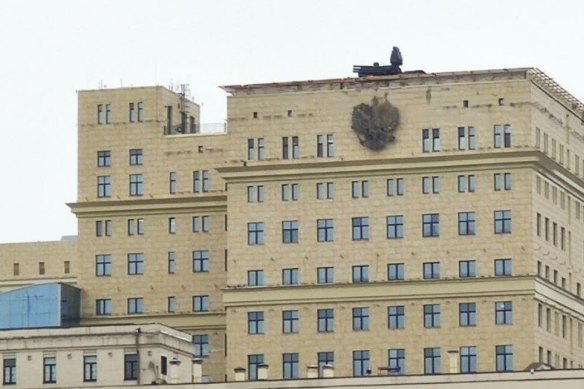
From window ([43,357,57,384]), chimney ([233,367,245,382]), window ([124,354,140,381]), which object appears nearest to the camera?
window ([124,354,140,381])

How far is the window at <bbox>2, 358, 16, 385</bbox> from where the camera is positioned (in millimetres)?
190000

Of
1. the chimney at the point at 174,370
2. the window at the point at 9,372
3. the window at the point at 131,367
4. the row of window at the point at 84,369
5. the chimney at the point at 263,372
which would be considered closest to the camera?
the window at the point at 131,367

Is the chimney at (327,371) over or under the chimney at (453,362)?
under

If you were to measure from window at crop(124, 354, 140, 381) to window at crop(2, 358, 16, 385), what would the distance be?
6953mm

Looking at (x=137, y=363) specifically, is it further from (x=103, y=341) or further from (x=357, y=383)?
(x=357, y=383)

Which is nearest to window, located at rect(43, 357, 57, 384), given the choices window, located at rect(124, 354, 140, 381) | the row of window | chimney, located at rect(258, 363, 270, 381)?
the row of window

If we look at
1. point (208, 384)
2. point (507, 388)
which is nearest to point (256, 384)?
point (208, 384)

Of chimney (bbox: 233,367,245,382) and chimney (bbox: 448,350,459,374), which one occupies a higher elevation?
chimney (bbox: 448,350,459,374)

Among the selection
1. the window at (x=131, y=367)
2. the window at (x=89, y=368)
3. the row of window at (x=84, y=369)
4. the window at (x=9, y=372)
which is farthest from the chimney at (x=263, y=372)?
the window at (x=9, y=372)

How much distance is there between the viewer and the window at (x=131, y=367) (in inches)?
7416

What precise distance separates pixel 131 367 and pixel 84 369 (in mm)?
2863

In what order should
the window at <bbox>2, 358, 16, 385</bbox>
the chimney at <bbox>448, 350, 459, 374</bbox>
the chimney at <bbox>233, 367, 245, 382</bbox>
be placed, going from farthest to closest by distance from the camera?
the chimney at <bbox>448, 350, 459, 374</bbox>, the chimney at <bbox>233, 367, 245, 382</bbox>, the window at <bbox>2, 358, 16, 385</bbox>

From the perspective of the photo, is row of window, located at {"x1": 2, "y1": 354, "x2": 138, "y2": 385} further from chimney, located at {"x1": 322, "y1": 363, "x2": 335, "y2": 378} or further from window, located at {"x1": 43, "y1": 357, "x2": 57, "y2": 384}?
chimney, located at {"x1": 322, "y1": 363, "x2": 335, "y2": 378}

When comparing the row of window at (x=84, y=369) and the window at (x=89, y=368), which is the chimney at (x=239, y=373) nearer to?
the row of window at (x=84, y=369)
